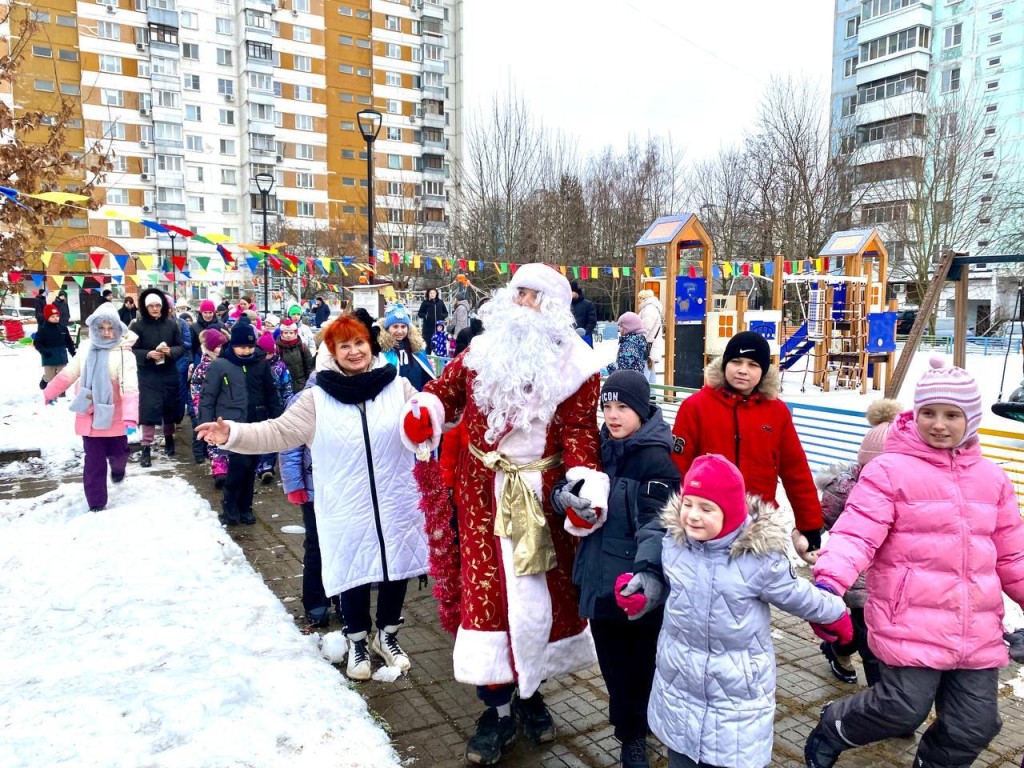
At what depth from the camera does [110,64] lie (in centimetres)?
5131

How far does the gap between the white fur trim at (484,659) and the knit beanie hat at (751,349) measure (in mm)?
1681

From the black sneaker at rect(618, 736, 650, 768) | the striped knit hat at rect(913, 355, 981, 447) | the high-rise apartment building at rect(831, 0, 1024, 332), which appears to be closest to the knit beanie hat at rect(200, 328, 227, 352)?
the black sneaker at rect(618, 736, 650, 768)

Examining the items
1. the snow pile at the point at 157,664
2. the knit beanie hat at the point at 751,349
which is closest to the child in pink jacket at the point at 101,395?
the snow pile at the point at 157,664

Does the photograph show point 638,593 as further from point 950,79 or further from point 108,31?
point 108,31

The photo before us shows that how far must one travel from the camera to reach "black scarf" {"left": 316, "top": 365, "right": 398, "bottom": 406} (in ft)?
11.5

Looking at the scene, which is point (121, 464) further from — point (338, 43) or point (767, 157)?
point (338, 43)

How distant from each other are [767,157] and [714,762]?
2671cm

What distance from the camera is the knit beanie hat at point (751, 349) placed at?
3344 mm

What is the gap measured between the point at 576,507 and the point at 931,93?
47.6 meters

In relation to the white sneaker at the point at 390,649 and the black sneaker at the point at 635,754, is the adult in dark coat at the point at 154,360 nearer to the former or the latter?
the white sneaker at the point at 390,649

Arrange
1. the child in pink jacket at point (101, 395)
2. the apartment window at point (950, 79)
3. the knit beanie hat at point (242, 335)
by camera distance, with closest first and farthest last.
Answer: the child in pink jacket at point (101, 395) < the knit beanie hat at point (242, 335) < the apartment window at point (950, 79)

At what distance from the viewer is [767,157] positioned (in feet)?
84.4

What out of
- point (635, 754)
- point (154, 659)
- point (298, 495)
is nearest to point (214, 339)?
point (298, 495)

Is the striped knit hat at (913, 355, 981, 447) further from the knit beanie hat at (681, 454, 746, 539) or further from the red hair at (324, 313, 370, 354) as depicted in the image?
the red hair at (324, 313, 370, 354)
